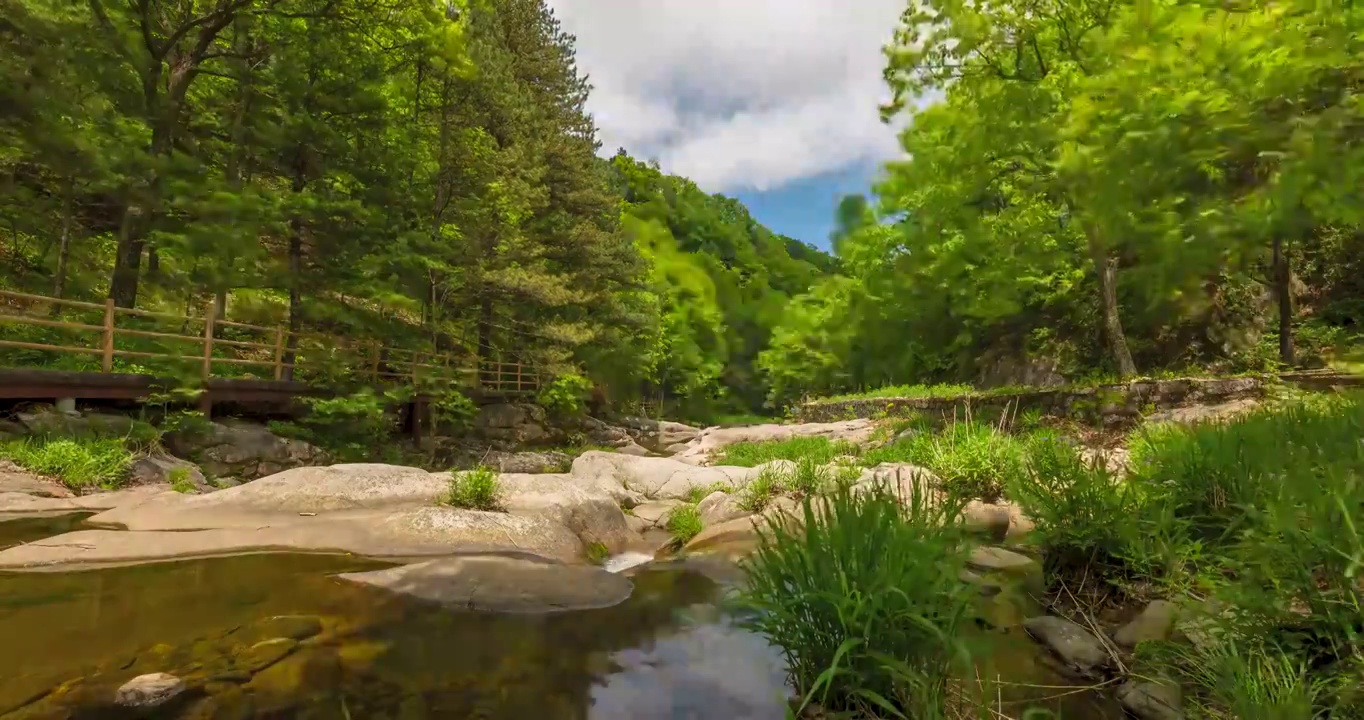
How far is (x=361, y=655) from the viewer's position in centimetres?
393

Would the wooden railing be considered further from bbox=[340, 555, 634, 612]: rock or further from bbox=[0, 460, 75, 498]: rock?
bbox=[340, 555, 634, 612]: rock

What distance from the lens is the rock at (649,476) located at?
11320 millimetres

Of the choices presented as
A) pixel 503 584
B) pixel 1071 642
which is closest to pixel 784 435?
pixel 503 584

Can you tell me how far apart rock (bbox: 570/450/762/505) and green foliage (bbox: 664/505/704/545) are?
5.82 feet

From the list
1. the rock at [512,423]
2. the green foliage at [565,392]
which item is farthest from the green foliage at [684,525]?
the rock at [512,423]

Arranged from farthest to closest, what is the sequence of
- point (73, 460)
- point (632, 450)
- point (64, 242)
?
point (632, 450), point (64, 242), point (73, 460)

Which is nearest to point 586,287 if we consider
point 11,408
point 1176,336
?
point 11,408

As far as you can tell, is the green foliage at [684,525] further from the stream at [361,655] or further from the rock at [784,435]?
the rock at [784,435]

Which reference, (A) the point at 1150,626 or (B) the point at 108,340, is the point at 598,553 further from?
(B) the point at 108,340

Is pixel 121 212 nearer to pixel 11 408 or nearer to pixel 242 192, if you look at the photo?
pixel 242 192

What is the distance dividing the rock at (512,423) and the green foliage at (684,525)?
14.8 metres

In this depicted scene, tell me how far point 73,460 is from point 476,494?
663cm

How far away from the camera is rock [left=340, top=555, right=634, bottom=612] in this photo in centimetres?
514

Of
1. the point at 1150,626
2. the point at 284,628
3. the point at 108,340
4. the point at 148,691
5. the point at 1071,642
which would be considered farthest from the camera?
the point at 108,340
